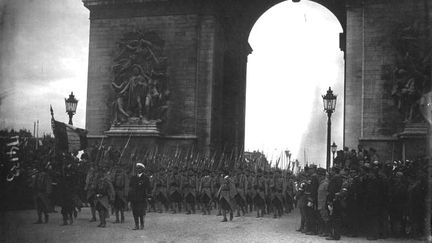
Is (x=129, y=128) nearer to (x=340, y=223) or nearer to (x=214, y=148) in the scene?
(x=214, y=148)

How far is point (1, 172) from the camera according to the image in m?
11.9

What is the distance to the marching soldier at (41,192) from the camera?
17.0 metres

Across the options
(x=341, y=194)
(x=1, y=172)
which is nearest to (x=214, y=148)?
(x=341, y=194)

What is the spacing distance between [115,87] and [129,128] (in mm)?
2280

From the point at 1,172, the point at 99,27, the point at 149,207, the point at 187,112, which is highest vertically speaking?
the point at 99,27

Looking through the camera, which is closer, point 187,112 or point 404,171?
point 404,171

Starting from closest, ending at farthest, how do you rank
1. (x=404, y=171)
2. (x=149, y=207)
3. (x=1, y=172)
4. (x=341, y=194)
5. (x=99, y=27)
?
1. (x=1, y=172)
2. (x=341, y=194)
3. (x=404, y=171)
4. (x=149, y=207)
5. (x=99, y=27)

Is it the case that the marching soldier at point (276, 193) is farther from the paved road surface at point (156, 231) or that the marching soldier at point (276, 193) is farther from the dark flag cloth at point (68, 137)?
the dark flag cloth at point (68, 137)

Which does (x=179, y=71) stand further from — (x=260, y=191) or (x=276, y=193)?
(x=276, y=193)

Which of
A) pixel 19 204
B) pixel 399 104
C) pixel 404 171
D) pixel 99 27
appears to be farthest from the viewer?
pixel 99 27

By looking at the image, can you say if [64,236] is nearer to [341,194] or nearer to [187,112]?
[341,194]

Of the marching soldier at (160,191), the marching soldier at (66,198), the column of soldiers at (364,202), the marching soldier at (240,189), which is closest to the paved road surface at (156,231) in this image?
the marching soldier at (66,198)

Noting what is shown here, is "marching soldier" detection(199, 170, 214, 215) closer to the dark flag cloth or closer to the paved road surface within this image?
the paved road surface

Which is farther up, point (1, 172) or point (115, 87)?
point (115, 87)
